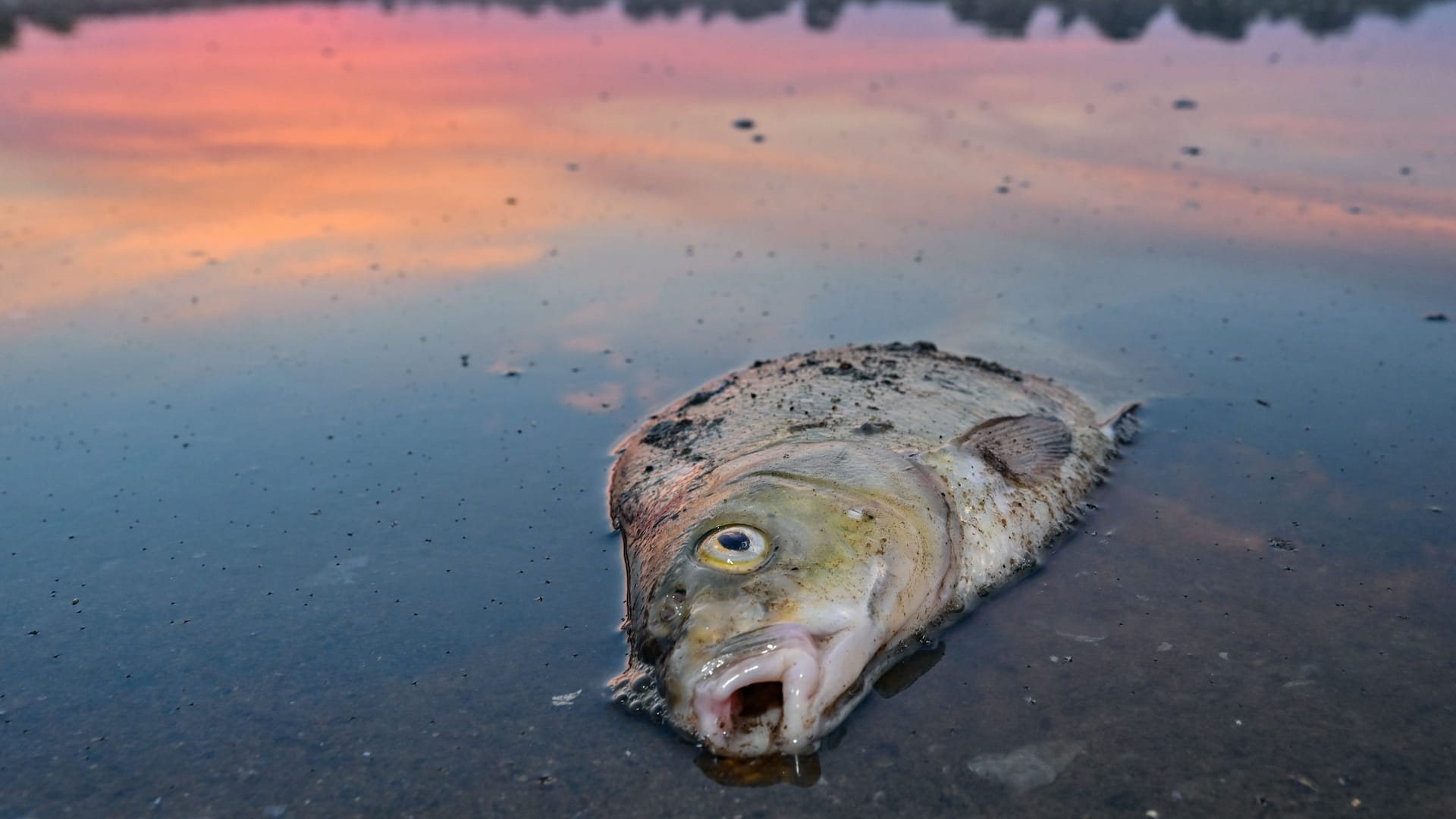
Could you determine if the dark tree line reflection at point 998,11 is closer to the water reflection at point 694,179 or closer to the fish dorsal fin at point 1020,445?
the water reflection at point 694,179

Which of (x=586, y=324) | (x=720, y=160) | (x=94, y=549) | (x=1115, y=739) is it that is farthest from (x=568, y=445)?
(x=720, y=160)

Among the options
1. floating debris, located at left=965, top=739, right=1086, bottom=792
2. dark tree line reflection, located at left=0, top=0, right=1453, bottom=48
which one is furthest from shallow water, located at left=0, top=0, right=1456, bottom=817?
dark tree line reflection, located at left=0, top=0, right=1453, bottom=48

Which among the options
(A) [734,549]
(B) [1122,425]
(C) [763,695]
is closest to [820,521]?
(A) [734,549]

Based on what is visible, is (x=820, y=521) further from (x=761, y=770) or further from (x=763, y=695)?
(x=761, y=770)

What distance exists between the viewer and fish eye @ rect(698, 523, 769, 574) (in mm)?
3938

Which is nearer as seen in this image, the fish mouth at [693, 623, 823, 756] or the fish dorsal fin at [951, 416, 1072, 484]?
the fish mouth at [693, 623, 823, 756]

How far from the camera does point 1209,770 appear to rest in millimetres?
3713

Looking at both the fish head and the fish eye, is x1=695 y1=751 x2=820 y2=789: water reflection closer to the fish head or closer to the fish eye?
the fish head

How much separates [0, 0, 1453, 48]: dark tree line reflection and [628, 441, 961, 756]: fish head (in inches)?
690

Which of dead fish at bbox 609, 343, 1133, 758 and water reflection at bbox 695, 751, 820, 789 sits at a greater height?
dead fish at bbox 609, 343, 1133, 758

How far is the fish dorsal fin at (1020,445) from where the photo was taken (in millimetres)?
5199

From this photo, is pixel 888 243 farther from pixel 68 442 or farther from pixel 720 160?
pixel 68 442

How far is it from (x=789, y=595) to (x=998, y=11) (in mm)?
21928

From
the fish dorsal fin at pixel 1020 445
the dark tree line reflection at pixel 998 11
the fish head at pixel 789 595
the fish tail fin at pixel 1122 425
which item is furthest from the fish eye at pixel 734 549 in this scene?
the dark tree line reflection at pixel 998 11
